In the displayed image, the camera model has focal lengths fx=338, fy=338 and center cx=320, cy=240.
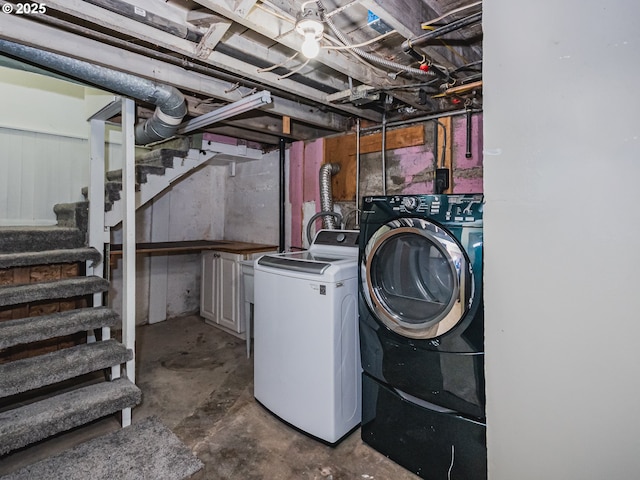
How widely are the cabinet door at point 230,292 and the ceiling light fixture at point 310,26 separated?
7.74ft

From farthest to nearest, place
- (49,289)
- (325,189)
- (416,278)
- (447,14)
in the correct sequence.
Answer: (325,189) < (49,289) < (416,278) < (447,14)

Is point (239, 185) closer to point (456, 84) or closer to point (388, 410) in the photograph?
point (456, 84)

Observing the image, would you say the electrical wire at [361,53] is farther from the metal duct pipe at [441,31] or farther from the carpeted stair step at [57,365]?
the carpeted stair step at [57,365]

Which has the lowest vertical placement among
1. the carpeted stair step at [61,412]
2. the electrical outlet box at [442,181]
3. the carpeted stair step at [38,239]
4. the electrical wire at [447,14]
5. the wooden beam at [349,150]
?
the carpeted stair step at [61,412]

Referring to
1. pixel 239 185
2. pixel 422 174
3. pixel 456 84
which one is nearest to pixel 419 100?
pixel 456 84

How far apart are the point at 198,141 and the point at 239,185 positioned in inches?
34.3

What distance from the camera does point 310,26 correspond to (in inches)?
52.1

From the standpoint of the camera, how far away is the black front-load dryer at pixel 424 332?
149cm

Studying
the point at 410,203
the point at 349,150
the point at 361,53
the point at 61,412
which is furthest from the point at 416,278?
the point at 61,412

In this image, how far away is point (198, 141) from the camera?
346 centimetres

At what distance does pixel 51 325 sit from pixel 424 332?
2.13 meters

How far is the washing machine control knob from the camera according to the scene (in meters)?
1.66

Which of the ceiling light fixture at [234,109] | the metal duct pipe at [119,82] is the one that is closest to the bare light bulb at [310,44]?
the ceiling light fixture at [234,109]

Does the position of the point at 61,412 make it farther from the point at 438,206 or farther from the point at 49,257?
the point at 438,206
